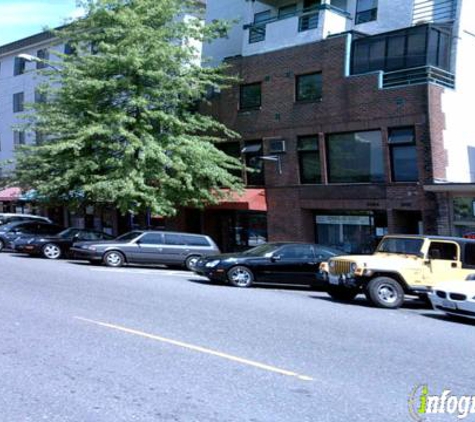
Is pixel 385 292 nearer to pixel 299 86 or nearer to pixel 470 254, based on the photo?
pixel 470 254

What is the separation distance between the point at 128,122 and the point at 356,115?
8146 mm

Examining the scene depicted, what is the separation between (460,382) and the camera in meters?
6.50

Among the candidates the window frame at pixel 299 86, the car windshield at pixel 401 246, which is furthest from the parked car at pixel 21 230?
the car windshield at pixel 401 246

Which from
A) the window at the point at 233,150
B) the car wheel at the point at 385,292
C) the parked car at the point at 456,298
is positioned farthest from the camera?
the window at the point at 233,150

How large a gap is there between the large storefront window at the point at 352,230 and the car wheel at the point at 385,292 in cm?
810

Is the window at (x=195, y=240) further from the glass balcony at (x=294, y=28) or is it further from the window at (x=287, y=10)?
the window at (x=287, y=10)

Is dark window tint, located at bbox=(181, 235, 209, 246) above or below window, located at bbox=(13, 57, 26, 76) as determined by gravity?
below

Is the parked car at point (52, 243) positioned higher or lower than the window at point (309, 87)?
lower

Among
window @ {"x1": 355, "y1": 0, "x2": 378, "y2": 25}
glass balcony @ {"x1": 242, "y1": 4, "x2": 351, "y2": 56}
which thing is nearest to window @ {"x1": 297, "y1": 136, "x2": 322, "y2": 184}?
glass balcony @ {"x1": 242, "y1": 4, "x2": 351, "y2": 56}

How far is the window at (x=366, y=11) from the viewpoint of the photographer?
2302 cm

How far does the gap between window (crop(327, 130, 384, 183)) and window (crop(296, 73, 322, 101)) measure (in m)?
1.77

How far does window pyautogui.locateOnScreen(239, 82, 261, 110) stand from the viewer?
24734mm

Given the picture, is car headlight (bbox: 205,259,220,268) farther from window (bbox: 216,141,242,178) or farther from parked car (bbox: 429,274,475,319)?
window (bbox: 216,141,242,178)

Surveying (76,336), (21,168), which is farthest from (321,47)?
(76,336)
